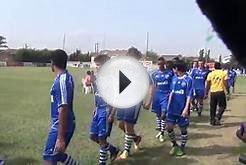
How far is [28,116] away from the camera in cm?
Result: 1603

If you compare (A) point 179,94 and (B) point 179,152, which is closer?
(B) point 179,152

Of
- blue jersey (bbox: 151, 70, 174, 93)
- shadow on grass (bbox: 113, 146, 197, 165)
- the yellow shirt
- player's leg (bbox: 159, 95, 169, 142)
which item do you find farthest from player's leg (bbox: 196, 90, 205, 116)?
shadow on grass (bbox: 113, 146, 197, 165)

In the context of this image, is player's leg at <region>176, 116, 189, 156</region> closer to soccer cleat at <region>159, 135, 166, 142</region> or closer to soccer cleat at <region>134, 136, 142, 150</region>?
soccer cleat at <region>134, 136, 142, 150</region>

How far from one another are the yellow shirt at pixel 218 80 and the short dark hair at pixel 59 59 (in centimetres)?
842

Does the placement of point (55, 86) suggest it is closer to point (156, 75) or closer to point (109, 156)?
point (109, 156)

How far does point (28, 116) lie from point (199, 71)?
618 centimetres

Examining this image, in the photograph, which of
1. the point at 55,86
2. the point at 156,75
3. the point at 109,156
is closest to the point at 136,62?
the point at 109,156

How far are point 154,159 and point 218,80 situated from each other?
5584 millimetres

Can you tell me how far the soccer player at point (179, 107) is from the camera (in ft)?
32.3

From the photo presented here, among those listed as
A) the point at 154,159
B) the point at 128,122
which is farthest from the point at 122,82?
the point at 154,159

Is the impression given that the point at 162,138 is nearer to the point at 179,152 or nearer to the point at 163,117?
the point at 163,117

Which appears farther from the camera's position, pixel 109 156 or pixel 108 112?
pixel 109 156

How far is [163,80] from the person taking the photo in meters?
12.2

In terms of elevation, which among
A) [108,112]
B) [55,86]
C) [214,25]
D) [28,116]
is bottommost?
[28,116]
